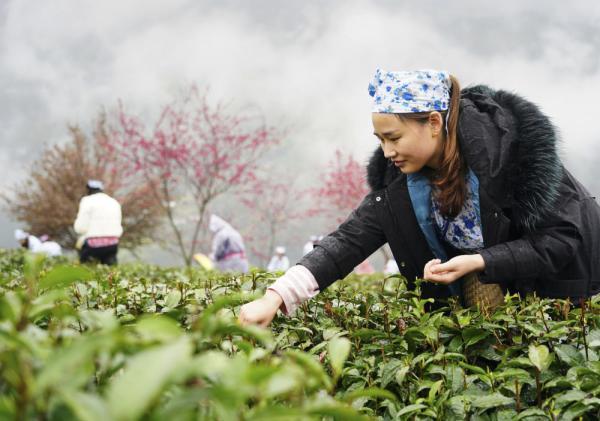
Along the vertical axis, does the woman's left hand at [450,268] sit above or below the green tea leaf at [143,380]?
above

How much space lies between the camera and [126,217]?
26.4 m

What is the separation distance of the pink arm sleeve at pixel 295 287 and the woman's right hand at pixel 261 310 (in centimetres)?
3

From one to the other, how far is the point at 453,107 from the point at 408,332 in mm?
1029

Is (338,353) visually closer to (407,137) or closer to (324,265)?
(324,265)

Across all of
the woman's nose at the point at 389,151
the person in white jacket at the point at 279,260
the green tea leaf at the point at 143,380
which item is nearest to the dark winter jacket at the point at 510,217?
the woman's nose at the point at 389,151

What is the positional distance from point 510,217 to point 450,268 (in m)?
0.42

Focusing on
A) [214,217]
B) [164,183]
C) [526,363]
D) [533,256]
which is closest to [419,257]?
[533,256]

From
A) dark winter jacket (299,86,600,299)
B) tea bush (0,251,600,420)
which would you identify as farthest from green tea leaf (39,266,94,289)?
dark winter jacket (299,86,600,299)

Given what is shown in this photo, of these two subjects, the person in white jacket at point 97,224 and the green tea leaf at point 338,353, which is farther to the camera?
the person in white jacket at point 97,224

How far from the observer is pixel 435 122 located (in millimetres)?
2461

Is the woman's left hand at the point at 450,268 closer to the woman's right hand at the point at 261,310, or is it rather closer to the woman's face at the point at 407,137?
the woman's face at the point at 407,137

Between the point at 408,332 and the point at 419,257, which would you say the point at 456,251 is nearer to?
the point at 419,257

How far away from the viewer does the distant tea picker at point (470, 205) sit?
7.70 feet

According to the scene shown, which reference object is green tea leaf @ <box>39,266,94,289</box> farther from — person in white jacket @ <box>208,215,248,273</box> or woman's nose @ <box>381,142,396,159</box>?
person in white jacket @ <box>208,215,248,273</box>
